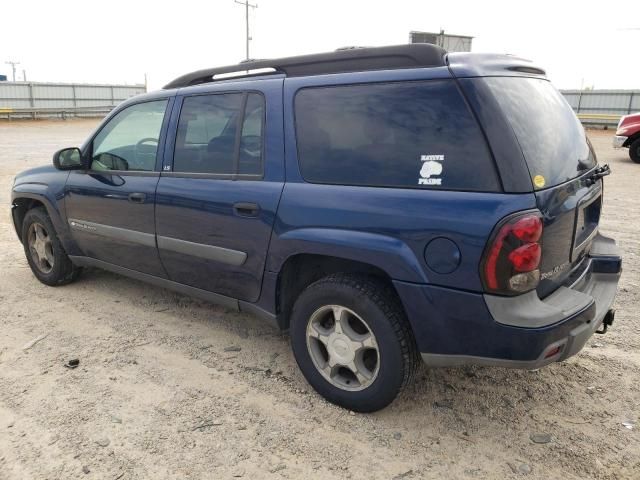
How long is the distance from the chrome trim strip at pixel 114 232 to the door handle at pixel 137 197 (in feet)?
→ 0.78

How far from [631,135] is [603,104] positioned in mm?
19019

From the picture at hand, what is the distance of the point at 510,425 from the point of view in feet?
8.85

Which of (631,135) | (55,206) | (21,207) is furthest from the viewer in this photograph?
(631,135)

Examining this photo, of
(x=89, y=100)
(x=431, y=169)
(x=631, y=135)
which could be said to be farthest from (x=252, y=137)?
(x=89, y=100)

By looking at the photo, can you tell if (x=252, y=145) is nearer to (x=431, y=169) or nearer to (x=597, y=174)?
(x=431, y=169)

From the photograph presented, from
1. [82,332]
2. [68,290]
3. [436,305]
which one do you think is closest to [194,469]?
[436,305]

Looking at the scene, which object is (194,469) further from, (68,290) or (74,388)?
(68,290)

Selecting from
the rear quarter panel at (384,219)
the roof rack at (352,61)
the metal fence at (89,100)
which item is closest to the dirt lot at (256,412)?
the rear quarter panel at (384,219)

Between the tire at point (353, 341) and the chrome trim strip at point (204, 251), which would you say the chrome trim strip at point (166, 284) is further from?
the tire at point (353, 341)

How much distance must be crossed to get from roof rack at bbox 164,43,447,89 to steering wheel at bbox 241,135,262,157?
436mm

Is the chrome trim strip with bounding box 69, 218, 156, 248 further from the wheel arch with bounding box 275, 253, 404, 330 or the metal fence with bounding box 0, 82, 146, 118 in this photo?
the metal fence with bounding box 0, 82, 146, 118

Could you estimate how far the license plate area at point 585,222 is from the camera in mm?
2656

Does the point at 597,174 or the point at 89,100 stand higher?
the point at 89,100

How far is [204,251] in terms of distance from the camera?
10.9ft
